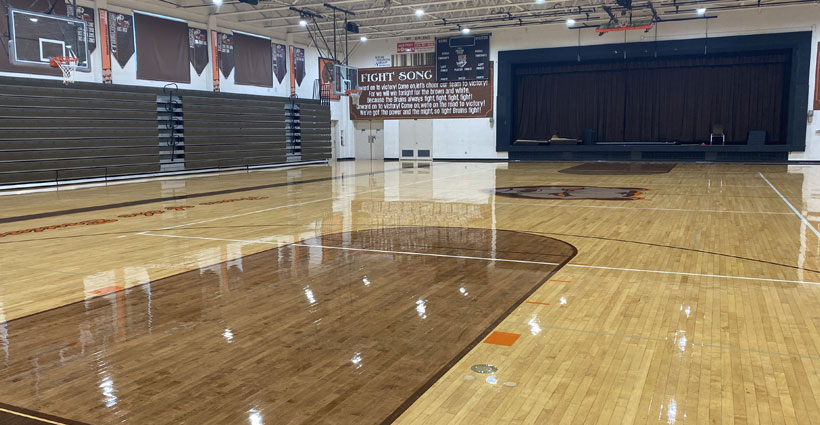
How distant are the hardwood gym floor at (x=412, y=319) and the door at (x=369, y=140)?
19.2m

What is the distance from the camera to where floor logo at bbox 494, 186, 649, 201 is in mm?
11391

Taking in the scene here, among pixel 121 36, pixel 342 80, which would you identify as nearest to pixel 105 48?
A: pixel 121 36

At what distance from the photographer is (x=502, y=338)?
12.2ft

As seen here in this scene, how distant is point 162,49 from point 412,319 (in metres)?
16.7

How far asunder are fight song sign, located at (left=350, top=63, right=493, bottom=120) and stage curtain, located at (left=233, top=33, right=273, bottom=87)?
18.3 ft

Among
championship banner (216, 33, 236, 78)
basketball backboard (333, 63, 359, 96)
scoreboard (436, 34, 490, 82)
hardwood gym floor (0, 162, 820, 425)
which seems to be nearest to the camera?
hardwood gym floor (0, 162, 820, 425)

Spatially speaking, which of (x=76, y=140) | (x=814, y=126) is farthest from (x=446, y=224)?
(x=814, y=126)

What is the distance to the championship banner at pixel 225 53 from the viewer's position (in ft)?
67.0

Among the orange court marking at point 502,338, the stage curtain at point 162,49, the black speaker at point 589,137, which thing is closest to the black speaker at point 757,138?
the black speaker at point 589,137

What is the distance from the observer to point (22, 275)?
5496 millimetres

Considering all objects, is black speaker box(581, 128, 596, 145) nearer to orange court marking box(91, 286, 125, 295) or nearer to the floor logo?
the floor logo

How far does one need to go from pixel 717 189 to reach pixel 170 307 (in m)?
11.4

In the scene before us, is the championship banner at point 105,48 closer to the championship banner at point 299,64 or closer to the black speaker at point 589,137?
the championship banner at point 299,64

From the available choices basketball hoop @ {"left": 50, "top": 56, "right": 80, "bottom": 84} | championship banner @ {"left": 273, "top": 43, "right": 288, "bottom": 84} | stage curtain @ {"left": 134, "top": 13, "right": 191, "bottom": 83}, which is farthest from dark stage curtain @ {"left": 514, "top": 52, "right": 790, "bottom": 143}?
basketball hoop @ {"left": 50, "top": 56, "right": 80, "bottom": 84}
